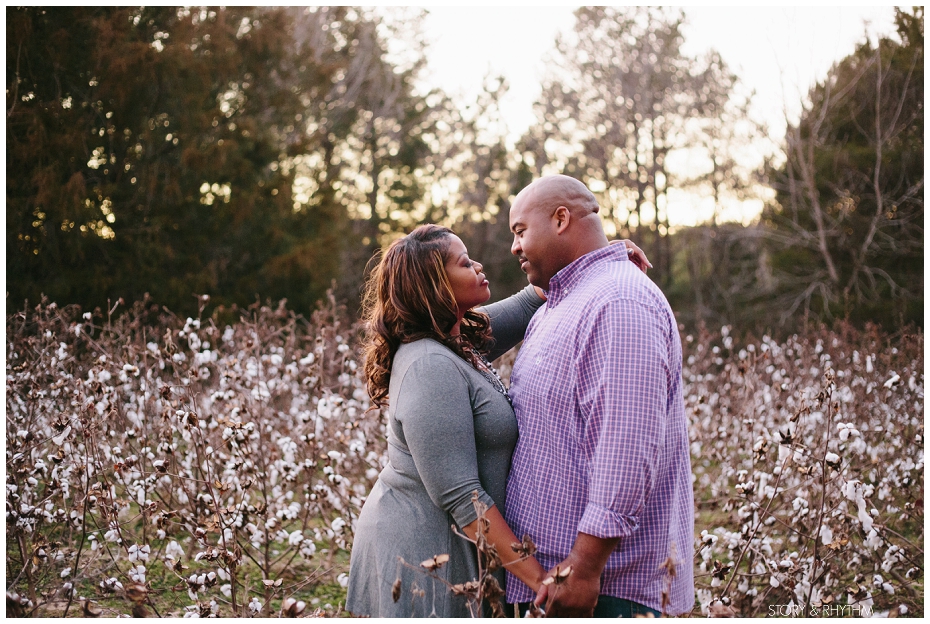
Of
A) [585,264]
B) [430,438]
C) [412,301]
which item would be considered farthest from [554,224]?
[430,438]

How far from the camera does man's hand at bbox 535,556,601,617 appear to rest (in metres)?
1.82

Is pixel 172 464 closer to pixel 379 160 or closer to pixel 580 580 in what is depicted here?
pixel 580 580

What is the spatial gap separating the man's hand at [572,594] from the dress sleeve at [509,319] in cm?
102

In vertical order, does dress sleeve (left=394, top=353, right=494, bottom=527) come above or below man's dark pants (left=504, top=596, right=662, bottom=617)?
above

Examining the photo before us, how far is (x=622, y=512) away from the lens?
5.86 feet

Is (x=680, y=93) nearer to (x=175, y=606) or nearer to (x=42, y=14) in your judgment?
(x=42, y=14)

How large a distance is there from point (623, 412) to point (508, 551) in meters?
0.47

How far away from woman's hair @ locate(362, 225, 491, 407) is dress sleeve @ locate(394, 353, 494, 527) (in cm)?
19

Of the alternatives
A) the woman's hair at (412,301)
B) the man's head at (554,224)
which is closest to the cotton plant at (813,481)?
the man's head at (554,224)

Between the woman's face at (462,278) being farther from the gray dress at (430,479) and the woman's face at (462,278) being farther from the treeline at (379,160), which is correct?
the treeline at (379,160)

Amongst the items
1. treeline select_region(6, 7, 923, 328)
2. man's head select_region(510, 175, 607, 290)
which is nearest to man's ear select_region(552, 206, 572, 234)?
man's head select_region(510, 175, 607, 290)

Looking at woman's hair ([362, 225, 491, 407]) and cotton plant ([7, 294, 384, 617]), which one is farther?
cotton plant ([7, 294, 384, 617])

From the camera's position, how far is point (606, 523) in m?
1.77

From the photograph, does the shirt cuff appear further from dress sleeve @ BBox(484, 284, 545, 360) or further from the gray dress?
dress sleeve @ BBox(484, 284, 545, 360)
